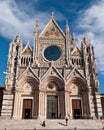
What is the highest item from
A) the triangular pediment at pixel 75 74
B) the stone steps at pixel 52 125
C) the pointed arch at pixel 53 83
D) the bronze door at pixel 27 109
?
the triangular pediment at pixel 75 74

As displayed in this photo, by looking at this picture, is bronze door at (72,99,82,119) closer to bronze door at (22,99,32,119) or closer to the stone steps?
the stone steps

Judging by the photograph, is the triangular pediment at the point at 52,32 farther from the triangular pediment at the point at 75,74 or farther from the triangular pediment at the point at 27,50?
the triangular pediment at the point at 75,74

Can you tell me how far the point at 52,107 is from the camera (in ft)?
84.2

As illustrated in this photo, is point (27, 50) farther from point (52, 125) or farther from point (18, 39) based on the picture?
point (52, 125)

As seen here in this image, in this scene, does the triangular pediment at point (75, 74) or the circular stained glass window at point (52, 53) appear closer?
the triangular pediment at point (75, 74)

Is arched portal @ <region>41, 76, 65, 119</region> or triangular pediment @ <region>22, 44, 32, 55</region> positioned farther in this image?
triangular pediment @ <region>22, 44, 32, 55</region>

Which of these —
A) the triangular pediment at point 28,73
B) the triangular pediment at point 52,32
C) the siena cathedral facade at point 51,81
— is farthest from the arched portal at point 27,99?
the triangular pediment at point 52,32

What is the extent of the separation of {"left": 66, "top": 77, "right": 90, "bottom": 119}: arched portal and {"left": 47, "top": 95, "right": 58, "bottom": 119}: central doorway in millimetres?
1675

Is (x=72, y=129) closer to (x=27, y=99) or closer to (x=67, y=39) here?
(x=27, y=99)

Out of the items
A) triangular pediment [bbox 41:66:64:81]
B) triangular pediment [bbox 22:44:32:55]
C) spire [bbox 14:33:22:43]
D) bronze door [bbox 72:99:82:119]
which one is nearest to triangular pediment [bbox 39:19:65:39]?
triangular pediment [bbox 22:44:32:55]

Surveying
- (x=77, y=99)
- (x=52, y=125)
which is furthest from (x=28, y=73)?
(x=52, y=125)

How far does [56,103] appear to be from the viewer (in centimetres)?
2597

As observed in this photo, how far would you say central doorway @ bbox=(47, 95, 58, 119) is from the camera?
25.2 metres

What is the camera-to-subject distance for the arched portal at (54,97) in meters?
25.1
